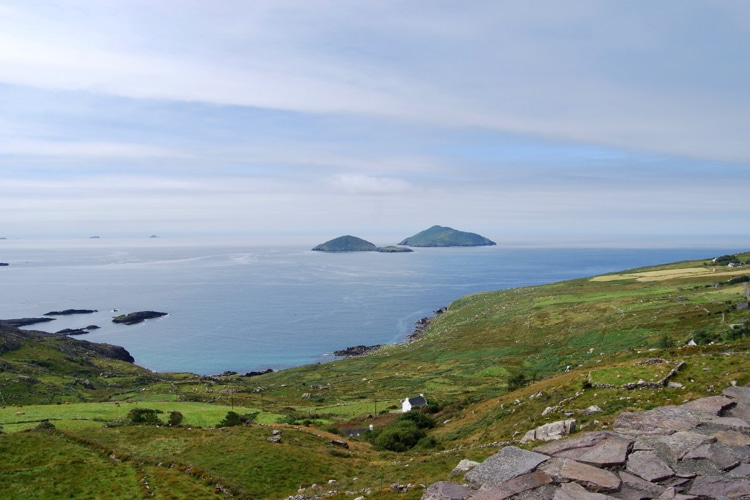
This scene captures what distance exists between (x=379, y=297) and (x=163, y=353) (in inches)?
3571

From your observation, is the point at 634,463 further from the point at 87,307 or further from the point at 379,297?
the point at 87,307

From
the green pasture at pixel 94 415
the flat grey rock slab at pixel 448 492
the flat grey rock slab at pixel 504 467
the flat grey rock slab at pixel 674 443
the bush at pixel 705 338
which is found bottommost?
the green pasture at pixel 94 415

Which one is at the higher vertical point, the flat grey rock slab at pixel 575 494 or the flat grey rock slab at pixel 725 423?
the flat grey rock slab at pixel 725 423

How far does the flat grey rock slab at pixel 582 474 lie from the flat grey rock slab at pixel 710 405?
7323mm

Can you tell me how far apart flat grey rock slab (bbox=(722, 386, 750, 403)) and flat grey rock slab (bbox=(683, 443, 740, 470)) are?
6.58 metres

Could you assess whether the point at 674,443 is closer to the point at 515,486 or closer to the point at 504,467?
the point at 504,467

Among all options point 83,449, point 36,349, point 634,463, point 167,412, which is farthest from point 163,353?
point 634,463

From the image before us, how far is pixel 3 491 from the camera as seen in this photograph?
24234mm

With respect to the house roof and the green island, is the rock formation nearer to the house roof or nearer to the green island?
the green island

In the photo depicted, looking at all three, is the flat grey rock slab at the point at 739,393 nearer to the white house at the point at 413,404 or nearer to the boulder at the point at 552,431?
the boulder at the point at 552,431

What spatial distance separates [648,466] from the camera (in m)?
15.2

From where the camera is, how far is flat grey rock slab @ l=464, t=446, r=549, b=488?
52.1 feet

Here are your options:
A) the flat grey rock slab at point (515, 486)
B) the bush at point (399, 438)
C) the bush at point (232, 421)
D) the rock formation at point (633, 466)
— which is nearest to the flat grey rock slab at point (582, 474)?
the rock formation at point (633, 466)

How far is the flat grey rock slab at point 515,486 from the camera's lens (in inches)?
576
